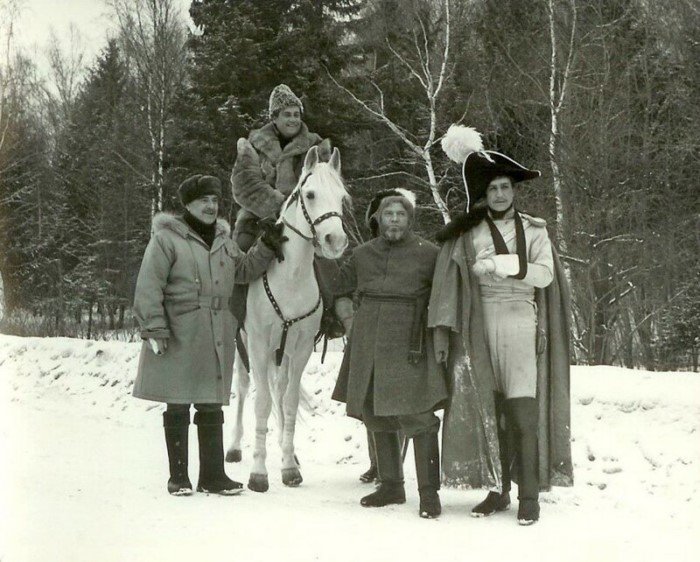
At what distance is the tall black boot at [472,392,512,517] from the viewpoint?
5129mm

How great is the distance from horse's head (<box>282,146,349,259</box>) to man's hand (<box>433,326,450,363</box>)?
2.97 ft

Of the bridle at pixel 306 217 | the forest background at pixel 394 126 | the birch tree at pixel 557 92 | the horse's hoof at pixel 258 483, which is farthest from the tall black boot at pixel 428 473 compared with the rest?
the birch tree at pixel 557 92

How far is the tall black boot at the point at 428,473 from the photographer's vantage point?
5.04 m

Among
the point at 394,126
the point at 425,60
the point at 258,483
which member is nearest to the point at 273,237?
the point at 258,483

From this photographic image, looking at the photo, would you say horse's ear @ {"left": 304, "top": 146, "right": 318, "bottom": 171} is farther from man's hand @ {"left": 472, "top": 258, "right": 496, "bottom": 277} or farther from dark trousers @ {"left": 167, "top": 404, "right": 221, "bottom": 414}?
dark trousers @ {"left": 167, "top": 404, "right": 221, "bottom": 414}

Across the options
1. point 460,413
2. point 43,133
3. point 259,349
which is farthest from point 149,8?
point 460,413

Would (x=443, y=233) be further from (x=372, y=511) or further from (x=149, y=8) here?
(x=149, y=8)

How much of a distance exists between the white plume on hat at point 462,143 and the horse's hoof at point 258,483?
2772 millimetres

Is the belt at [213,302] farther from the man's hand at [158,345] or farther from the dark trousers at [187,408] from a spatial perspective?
the dark trousers at [187,408]

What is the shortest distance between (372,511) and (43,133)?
12726 mm

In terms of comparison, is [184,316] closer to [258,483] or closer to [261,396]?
[261,396]

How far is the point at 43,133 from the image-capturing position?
15.3 m

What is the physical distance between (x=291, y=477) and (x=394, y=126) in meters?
11.1

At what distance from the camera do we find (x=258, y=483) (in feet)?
18.9
